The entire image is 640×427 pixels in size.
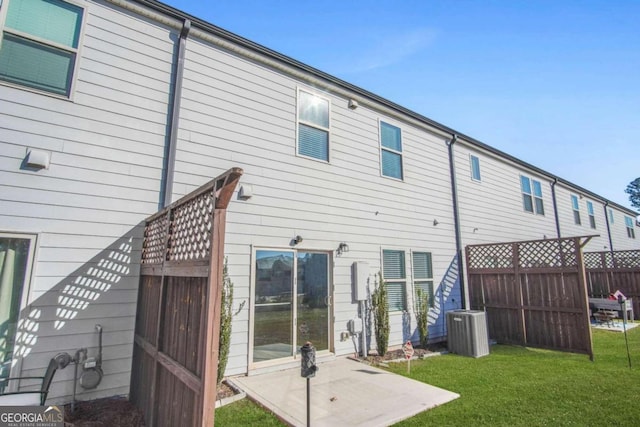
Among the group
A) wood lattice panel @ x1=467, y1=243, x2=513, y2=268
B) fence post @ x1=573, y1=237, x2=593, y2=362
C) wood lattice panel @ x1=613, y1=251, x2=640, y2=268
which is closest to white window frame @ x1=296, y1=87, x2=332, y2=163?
wood lattice panel @ x1=467, y1=243, x2=513, y2=268

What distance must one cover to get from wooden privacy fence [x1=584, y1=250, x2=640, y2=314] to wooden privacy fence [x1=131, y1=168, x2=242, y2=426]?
14.8m

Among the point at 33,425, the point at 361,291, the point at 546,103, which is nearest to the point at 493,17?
the point at 546,103

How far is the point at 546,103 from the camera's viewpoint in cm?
930

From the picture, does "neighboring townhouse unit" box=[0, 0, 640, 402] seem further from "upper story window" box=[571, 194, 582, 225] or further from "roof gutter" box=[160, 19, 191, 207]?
"upper story window" box=[571, 194, 582, 225]

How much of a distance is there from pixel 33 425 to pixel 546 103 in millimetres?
12291

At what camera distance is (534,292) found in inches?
301

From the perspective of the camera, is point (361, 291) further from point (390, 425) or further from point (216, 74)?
point (216, 74)

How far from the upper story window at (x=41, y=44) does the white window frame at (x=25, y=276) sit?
185 cm

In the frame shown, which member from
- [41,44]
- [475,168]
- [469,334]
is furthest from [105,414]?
[475,168]

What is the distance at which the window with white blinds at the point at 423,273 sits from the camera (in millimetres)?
7879

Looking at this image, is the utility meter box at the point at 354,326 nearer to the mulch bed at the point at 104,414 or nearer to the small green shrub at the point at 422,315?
the small green shrub at the point at 422,315

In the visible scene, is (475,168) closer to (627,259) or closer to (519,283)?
(519,283)

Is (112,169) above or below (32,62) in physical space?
below

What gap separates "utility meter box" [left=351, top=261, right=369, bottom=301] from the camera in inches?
257
